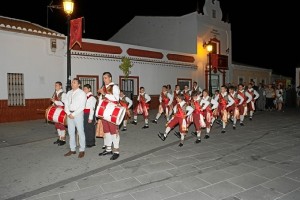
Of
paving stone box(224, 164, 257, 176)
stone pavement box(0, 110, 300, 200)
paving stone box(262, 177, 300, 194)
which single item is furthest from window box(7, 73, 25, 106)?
paving stone box(262, 177, 300, 194)

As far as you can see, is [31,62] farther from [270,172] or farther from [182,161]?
[270,172]

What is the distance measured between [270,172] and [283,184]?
624 millimetres

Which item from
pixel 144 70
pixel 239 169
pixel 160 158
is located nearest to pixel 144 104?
pixel 160 158

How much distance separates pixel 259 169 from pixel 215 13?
22475 millimetres

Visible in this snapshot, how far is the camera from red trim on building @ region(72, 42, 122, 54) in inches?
597

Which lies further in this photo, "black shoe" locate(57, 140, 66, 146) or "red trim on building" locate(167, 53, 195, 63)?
"red trim on building" locate(167, 53, 195, 63)

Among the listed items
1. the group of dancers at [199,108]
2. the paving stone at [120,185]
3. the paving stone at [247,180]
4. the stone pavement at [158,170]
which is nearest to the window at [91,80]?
the group of dancers at [199,108]

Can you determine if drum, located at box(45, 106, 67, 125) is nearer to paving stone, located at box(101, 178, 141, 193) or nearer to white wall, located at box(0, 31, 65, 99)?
paving stone, located at box(101, 178, 141, 193)

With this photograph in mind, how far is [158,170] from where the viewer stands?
221 inches

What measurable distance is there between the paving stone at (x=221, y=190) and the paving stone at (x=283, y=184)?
59 cm

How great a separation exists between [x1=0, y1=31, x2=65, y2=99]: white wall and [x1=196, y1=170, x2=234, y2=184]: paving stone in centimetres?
1016

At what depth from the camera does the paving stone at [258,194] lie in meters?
4.27

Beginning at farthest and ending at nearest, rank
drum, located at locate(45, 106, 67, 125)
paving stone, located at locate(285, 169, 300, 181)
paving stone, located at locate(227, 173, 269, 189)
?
drum, located at locate(45, 106, 67, 125)
paving stone, located at locate(285, 169, 300, 181)
paving stone, located at locate(227, 173, 269, 189)

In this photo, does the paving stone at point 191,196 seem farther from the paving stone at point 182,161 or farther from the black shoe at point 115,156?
the black shoe at point 115,156
